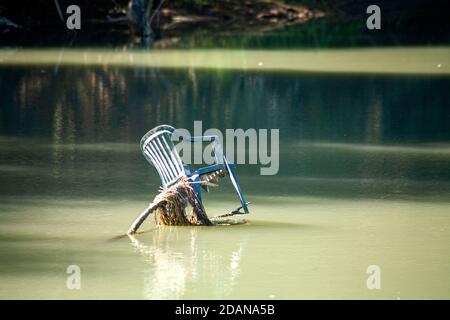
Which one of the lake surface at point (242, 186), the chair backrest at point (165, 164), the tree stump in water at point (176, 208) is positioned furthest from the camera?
the chair backrest at point (165, 164)

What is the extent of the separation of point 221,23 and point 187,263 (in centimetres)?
2338


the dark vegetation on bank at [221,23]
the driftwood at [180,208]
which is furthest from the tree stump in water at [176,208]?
the dark vegetation on bank at [221,23]

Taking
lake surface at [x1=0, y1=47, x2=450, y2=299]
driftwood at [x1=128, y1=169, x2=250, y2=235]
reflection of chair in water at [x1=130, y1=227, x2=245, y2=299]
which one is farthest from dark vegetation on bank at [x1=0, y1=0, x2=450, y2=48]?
reflection of chair in water at [x1=130, y1=227, x2=245, y2=299]

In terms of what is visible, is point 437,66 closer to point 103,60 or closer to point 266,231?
point 103,60

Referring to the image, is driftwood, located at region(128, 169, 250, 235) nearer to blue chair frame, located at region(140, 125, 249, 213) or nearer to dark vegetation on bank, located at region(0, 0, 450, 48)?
blue chair frame, located at region(140, 125, 249, 213)

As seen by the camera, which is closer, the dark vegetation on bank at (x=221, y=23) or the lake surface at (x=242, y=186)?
the lake surface at (x=242, y=186)

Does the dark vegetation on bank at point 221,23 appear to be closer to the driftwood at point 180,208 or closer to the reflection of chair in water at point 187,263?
the driftwood at point 180,208

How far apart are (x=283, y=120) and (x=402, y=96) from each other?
289cm

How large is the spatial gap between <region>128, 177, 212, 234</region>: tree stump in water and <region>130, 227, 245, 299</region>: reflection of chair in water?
0.07 meters

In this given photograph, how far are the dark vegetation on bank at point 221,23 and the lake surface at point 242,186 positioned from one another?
6.29 m

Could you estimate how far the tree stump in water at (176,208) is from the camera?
8344 millimetres

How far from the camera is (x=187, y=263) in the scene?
25.6ft

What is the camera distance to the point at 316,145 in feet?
41.1
